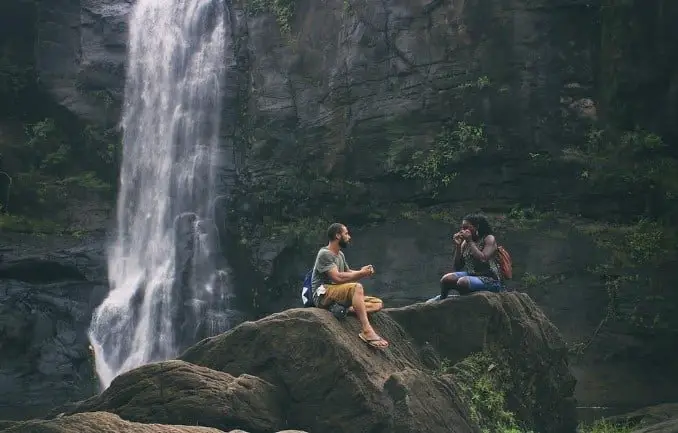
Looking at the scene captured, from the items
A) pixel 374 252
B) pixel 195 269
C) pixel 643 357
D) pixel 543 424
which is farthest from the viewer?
pixel 195 269

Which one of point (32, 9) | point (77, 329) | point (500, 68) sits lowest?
point (77, 329)

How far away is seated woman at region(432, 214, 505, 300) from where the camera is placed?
10312mm

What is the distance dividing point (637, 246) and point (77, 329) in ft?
44.5

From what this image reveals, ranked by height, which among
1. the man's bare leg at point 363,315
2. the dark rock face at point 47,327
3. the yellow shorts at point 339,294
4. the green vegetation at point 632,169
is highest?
the green vegetation at point 632,169

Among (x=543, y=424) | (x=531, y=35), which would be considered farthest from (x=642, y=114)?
(x=543, y=424)

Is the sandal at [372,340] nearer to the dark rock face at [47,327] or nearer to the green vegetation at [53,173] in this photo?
the dark rock face at [47,327]

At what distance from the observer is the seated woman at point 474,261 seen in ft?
33.8

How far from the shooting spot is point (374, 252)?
63.0ft

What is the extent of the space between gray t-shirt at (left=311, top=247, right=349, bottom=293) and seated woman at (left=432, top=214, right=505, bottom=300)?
208cm

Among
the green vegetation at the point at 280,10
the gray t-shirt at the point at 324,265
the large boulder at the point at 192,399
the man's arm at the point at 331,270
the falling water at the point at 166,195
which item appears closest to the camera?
the large boulder at the point at 192,399

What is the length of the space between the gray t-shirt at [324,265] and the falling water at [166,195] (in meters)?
11.6

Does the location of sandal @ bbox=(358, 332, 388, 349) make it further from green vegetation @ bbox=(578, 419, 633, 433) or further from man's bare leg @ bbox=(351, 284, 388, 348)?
green vegetation @ bbox=(578, 419, 633, 433)

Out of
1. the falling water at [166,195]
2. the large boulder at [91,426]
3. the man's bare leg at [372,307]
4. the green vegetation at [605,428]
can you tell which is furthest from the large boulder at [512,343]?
the falling water at [166,195]

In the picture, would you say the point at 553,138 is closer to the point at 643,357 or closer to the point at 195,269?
the point at 643,357
